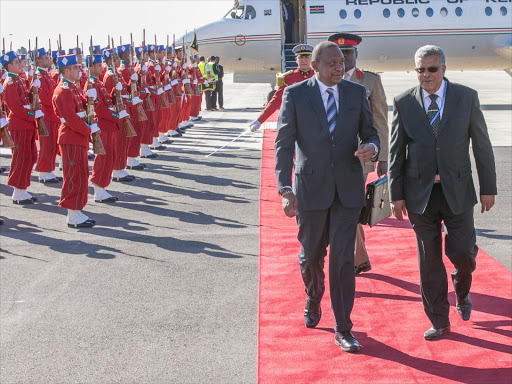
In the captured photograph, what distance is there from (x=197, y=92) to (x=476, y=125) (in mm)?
16784

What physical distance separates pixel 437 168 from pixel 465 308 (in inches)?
42.8

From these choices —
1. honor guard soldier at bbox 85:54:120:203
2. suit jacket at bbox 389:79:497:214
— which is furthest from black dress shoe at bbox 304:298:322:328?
honor guard soldier at bbox 85:54:120:203

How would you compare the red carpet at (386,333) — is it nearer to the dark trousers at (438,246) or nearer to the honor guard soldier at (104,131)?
the dark trousers at (438,246)

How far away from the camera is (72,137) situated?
9.02 meters

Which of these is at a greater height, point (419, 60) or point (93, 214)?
point (419, 60)

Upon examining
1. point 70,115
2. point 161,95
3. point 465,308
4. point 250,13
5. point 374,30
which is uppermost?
point 250,13

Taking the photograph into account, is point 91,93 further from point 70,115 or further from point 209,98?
point 209,98

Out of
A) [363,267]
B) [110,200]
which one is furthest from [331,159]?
[110,200]

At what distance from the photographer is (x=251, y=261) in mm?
7480

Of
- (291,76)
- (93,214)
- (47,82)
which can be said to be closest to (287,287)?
(291,76)

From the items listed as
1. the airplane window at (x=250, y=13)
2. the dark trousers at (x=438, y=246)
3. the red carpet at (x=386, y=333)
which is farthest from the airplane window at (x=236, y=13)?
the dark trousers at (x=438, y=246)

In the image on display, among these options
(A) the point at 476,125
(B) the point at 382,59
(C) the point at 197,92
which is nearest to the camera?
(A) the point at 476,125

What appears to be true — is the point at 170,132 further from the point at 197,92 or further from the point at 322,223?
the point at 322,223

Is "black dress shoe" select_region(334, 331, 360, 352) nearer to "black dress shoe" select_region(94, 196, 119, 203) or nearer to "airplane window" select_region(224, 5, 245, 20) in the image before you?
"black dress shoe" select_region(94, 196, 119, 203)
